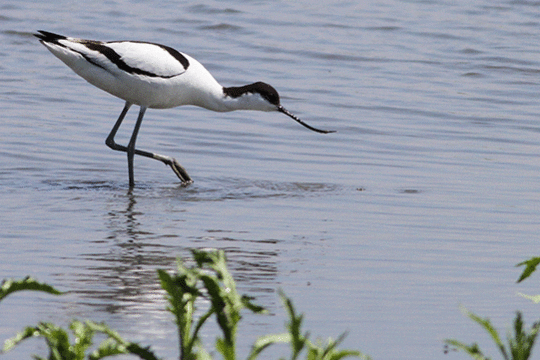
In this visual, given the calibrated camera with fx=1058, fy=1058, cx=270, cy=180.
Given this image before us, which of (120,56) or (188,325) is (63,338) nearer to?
(188,325)

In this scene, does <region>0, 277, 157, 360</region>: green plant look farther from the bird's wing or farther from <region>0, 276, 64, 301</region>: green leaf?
the bird's wing

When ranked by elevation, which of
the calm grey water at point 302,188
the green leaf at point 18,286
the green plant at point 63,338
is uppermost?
the green leaf at point 18,286

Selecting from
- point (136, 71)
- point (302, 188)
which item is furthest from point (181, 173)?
point (302, 188)

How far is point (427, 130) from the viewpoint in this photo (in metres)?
9.31

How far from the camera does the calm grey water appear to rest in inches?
165

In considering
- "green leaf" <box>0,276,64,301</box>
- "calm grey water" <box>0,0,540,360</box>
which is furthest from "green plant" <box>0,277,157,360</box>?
"calm grey water" <box>0,0,540,360</box>

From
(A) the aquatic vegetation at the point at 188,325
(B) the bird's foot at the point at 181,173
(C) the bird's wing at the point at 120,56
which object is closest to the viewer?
(A) the aquatic vegetation at the point at 188,325

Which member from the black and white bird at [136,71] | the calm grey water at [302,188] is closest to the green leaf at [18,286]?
the calm grey water at [302,188]

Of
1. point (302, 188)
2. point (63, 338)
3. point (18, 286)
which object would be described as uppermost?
point (18, 286)

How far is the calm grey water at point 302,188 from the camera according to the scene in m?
4.18

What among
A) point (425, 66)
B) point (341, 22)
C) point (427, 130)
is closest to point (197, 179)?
point (427, 130)

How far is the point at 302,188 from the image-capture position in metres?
7.00

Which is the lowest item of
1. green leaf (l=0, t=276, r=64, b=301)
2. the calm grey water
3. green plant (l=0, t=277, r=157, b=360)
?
the calm grey water

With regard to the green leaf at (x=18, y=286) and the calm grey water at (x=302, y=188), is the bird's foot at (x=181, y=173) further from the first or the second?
the green leaf at (x=18, y=286)
